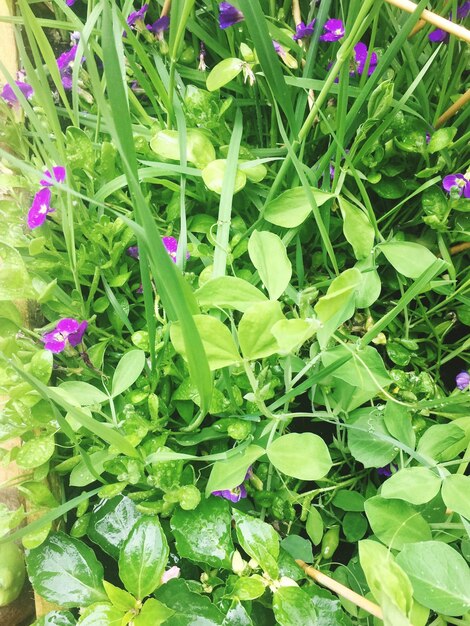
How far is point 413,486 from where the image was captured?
1.67 feet

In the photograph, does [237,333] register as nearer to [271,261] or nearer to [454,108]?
[271,261]

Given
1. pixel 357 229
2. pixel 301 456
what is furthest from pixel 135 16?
pixel 301 456

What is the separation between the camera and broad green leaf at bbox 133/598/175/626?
1.62ft

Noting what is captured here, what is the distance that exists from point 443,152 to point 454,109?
67 mm

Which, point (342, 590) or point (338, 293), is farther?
point (342, 590)

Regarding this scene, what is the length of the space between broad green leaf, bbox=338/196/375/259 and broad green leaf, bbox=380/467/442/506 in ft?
0.92

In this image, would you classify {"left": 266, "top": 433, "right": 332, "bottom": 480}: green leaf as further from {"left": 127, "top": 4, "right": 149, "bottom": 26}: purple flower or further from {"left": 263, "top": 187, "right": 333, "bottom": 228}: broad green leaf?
{"left": 127, "top": 4, "right": 149, "bottom": 26}: purple flower

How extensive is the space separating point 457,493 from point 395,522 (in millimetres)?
78

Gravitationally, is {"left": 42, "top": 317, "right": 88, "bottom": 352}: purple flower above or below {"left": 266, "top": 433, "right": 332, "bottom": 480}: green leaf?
above

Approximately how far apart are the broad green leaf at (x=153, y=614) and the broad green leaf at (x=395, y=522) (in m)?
0.23

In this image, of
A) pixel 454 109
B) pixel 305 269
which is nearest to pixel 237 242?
pixel 305 269

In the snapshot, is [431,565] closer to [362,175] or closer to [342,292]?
[342,292]

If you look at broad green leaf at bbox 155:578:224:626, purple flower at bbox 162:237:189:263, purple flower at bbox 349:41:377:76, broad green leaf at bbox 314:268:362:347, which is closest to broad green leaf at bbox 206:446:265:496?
broad green leaf at bbox 155:578:224:626

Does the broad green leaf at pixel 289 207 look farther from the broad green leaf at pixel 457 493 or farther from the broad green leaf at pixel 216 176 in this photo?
the broad green leaf at pixel 457 493
